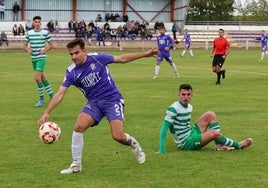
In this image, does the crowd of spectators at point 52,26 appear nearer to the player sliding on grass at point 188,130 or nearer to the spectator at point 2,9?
the spectator at point 2,9

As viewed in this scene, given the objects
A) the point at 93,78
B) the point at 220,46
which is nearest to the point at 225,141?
the point at 93,78

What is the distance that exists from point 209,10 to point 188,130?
296 ft

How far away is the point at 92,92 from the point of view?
29.3 ft

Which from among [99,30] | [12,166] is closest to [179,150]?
[12,166]

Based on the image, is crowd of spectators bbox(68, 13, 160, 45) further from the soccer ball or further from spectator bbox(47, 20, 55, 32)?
the soccer ball

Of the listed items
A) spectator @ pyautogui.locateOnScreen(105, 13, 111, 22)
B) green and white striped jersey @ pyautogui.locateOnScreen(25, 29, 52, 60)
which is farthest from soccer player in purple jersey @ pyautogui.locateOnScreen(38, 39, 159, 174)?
spectator @ pyautogui.locateOnScreen(105, 13, 111, 22)

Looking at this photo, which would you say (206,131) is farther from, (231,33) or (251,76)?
(231,33)

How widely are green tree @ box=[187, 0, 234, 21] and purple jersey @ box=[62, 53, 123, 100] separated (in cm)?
8902

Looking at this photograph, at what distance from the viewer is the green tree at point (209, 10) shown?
9744cm

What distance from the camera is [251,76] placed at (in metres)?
27.3

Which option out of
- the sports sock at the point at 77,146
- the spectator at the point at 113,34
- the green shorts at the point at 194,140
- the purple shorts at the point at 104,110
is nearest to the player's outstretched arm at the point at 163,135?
the green shorts at the point at 194,140

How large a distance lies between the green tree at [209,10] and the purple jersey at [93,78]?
3505 inches

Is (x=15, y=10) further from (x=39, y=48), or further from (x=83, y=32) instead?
Result: (x=39, y=48)

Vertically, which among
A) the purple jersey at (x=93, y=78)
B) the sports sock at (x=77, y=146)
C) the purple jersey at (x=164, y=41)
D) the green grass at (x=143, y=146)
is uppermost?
the purple jersey at (x=93, y=78)
